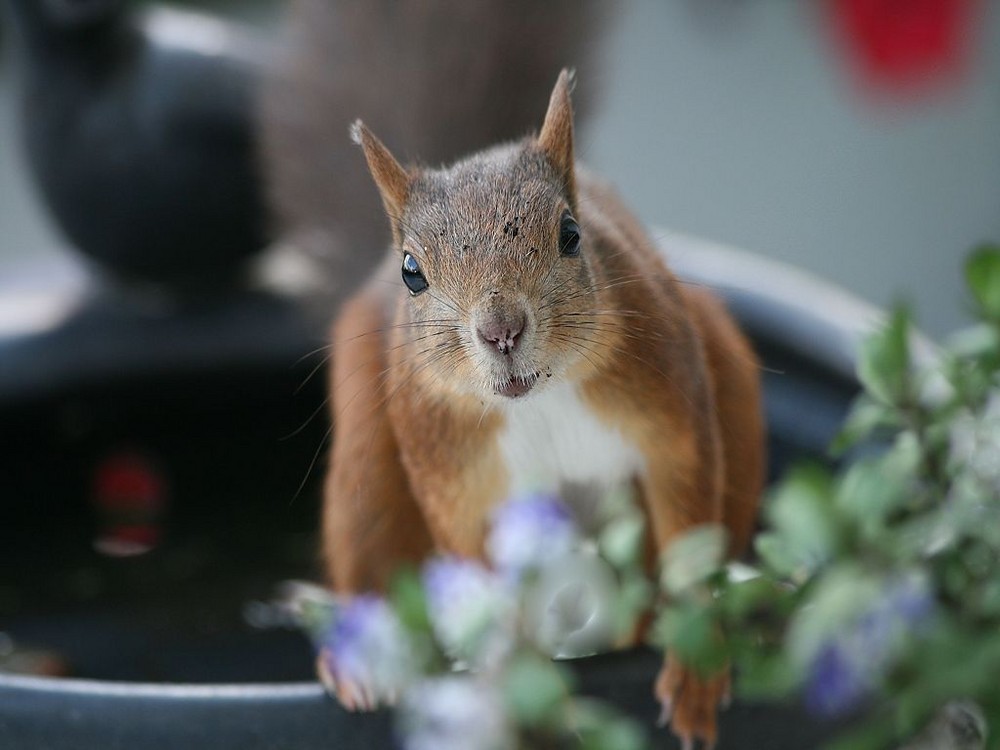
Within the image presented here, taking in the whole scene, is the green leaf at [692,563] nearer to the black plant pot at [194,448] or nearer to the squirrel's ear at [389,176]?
the squirrel's ear at [389,176]

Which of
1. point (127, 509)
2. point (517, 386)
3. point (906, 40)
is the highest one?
point (906, 40)

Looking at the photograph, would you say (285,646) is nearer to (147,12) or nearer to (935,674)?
(147,12)

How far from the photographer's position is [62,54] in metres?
1.40

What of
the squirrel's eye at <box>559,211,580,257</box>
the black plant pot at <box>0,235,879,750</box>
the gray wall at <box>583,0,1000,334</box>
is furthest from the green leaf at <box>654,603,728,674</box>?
the gray wall at <box>583,0,1000,334</box>

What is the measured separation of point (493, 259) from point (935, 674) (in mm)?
337

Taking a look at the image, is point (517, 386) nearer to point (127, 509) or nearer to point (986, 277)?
point (986, 277)

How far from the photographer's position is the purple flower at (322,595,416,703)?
60 cm

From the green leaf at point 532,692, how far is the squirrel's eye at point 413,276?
286 millimetres

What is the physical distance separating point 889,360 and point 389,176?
322 mm

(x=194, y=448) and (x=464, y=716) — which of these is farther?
(x=194, y=448)

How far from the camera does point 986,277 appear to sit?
0.58 meters

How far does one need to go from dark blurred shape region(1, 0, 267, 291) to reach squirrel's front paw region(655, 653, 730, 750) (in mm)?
793

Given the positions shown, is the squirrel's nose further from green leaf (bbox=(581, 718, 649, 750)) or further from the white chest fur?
green leaf (bbox=(581, 718, 649, 750))

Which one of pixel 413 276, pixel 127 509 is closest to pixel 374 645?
pixel 413 276
